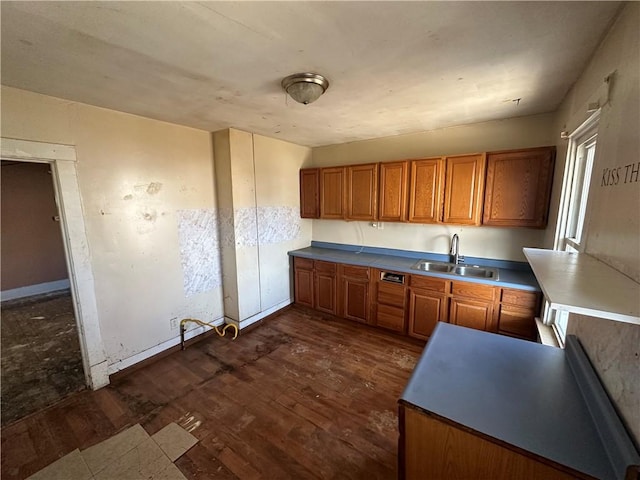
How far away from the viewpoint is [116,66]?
152 cm

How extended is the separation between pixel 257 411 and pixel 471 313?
7.16ft

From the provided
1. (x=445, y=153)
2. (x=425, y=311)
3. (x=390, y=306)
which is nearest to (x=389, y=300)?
(x=390, y=306)

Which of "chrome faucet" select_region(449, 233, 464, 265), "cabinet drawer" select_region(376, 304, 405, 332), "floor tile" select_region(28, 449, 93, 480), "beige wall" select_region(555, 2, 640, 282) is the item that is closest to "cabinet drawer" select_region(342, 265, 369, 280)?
"cabinet drawer" select_region(376, 304, 405, 332)

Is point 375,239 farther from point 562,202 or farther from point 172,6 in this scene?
point 172,6

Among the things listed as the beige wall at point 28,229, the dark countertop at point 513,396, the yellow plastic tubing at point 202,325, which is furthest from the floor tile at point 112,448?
the beige wall at point 28,229

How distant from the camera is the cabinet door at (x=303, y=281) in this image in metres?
3.74

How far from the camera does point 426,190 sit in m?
2.92

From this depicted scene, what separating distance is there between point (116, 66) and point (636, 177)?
2465 millimetres

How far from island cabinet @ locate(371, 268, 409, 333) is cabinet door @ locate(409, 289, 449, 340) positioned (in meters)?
0.09

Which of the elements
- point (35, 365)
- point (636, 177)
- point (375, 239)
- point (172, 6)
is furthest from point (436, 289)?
Result: point (35, 365)

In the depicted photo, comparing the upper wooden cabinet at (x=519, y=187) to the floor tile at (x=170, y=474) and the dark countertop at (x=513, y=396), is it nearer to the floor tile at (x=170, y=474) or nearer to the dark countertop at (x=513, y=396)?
the dark countertop at (x=513, y=396)

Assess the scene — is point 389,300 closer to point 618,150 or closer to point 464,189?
point 464,189

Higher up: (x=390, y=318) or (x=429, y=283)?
(x=429, y=283)

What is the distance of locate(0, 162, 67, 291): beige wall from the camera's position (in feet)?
13.6
